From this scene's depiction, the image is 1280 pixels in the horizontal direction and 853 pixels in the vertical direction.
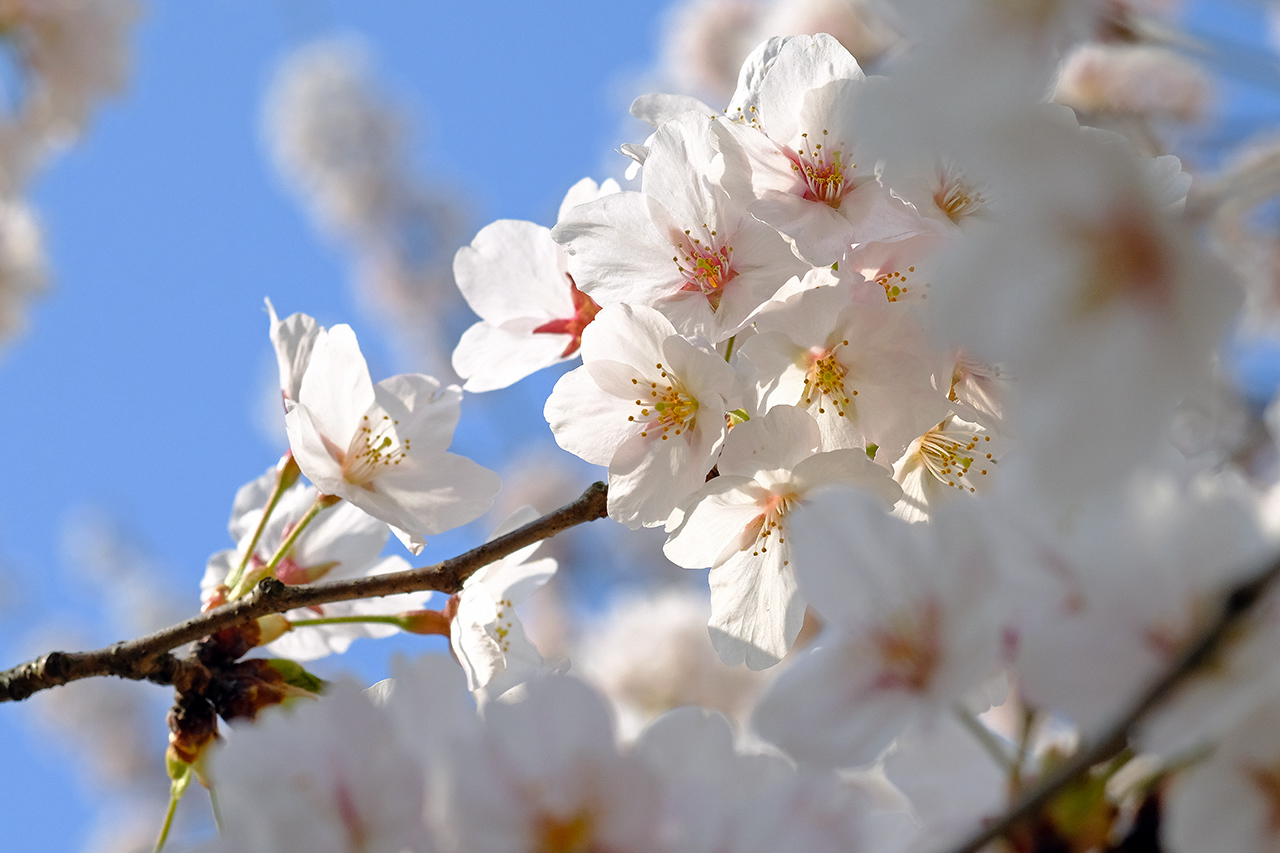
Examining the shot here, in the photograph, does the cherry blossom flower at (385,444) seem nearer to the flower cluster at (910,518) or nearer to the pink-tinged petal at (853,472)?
the flower cluster at (910,518)

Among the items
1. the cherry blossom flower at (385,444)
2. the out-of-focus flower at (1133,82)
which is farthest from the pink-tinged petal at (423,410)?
the out-of-focus flower at (1133,82)

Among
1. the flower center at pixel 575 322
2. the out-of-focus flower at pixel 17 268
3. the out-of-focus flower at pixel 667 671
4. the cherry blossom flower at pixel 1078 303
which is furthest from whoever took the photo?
the out-of-focus flower at pixel 667 671

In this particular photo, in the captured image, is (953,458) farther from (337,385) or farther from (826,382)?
(337,385)

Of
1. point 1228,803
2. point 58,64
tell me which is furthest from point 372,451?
point 58,64

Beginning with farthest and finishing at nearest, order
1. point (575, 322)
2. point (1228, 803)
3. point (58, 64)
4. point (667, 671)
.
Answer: point (667, 671) → point (58, 64) → point (575, 322) → point (1228, 803)

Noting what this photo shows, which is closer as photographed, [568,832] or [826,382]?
[568,832]

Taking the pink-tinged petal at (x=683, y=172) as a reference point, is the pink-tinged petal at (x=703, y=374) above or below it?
below
